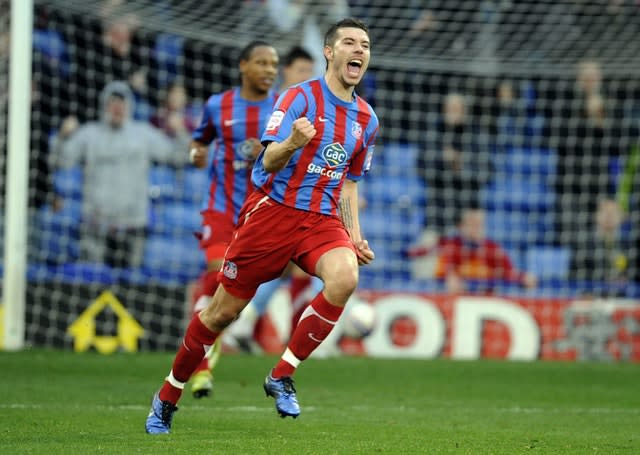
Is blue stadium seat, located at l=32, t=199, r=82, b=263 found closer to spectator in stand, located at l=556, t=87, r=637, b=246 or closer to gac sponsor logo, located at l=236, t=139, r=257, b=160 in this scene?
gac sponsor logo, located at l=236, t=139, r=257, b=160

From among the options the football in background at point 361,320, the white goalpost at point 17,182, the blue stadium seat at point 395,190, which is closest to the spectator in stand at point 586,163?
the blue stadium seat at point 395,190

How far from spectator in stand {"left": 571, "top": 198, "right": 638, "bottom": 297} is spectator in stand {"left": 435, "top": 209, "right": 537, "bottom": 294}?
2.83ft

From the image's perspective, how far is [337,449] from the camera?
511cm

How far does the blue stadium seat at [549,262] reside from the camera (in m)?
13.5

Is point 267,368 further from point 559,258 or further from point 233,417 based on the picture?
point 559,258

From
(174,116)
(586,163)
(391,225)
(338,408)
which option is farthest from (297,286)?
(586,163)

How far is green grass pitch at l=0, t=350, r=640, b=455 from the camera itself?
5328 millimetres

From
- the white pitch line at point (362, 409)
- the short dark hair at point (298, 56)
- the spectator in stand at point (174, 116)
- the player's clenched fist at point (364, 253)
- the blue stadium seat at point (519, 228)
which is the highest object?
the short dark hair at point (298, 56)

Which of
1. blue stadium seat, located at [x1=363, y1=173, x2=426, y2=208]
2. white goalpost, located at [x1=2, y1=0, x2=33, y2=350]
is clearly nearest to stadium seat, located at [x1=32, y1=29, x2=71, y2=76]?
white goalpost, located at [x1=2, y1=0, x2=33, y2=350]

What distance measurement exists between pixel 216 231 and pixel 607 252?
6666 mm

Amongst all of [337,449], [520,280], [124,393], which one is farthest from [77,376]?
[520,280]

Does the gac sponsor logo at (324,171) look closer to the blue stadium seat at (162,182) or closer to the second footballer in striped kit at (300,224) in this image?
the second footballer in striped kit at (300,224)

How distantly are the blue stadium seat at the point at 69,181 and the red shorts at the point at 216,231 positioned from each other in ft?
15.9

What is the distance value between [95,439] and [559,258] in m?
9.16
